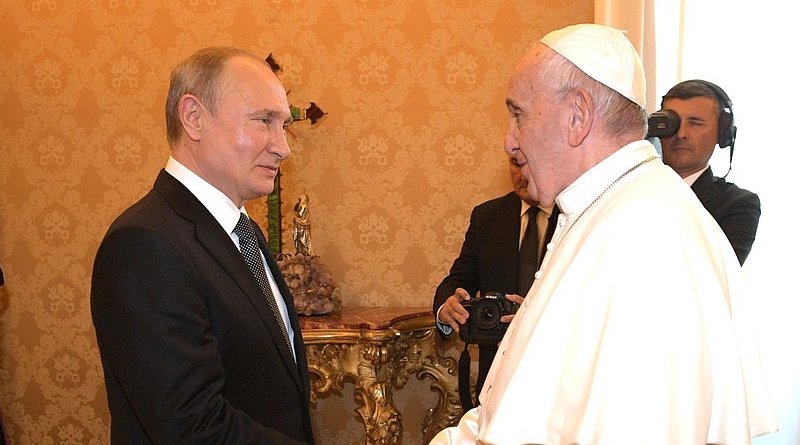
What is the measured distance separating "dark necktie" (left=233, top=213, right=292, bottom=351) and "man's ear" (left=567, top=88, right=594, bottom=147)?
893 mm

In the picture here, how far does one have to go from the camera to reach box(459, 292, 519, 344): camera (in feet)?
10.5

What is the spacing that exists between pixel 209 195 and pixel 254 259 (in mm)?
202

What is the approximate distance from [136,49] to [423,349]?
7.74ft

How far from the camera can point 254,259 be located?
2373 mm

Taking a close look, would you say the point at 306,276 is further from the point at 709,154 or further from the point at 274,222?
the point at 709,154

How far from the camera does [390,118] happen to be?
4895 mm

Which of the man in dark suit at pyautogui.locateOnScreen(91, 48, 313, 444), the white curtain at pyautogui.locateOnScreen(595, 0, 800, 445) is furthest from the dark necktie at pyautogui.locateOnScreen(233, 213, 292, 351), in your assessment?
the white curtain at pyautogui.locateOnScreen(595, 0, 800, 445)

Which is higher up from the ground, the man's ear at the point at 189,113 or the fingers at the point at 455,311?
the man's ear at the point at 189,113

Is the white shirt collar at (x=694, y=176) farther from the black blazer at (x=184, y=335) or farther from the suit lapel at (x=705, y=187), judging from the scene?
the black blazer at (x=184, y=335)

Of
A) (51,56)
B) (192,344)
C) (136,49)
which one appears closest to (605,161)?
(192,344)

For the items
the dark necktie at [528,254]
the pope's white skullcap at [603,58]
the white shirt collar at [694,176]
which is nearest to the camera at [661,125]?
the white shirt collar at [694,176]

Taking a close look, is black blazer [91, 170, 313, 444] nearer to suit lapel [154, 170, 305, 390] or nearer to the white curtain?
suit lapel [154, 170, 305, 390]

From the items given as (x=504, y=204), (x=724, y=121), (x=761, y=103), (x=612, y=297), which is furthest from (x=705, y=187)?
(x=612, y=297)

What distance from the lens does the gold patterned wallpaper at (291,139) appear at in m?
4.81
